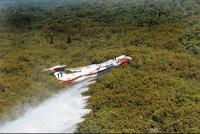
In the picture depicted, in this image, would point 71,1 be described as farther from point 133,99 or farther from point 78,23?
point 133,99

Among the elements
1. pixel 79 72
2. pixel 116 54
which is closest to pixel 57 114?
pixel 79 72

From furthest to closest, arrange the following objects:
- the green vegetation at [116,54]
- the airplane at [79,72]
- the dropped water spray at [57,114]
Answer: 1. the airplane at [79,72]
2. the green vegetation at [116,54]
3. the dropped water spray at [57,114]

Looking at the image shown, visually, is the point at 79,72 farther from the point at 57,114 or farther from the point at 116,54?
the point at 116,54

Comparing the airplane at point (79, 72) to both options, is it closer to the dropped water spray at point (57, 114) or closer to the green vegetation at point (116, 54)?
the dropped water spray at point (57, 114)

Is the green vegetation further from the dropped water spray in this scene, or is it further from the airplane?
the airplane

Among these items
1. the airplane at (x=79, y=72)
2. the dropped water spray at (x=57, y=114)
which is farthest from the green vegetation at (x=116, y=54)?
the airplane at (x=79, y=72)

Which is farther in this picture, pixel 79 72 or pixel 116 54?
pixel 116 54

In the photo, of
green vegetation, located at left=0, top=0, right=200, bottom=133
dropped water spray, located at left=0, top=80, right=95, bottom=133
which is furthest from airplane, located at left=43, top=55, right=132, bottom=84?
green vegetation, located at left=0, top=0, right=200, bottom=133
